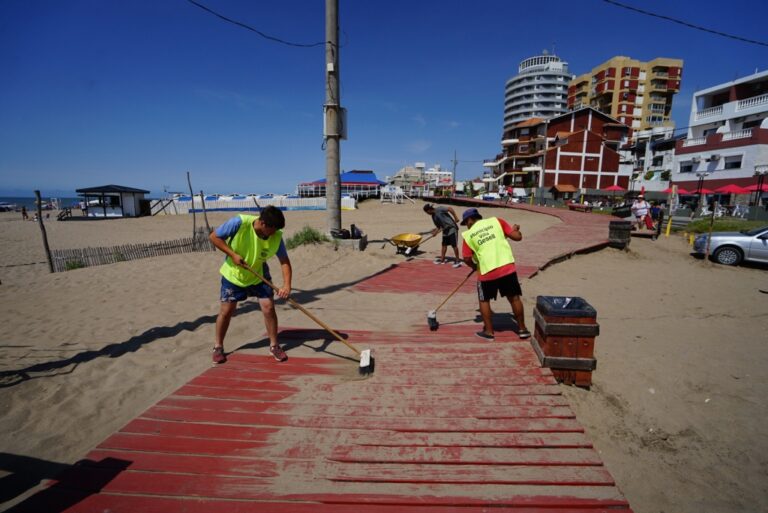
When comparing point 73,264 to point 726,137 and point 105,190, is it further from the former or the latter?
point 726,137

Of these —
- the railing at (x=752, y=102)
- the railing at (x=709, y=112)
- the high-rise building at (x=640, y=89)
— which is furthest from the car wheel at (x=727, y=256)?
the high-rise building at (x=640, y=89)

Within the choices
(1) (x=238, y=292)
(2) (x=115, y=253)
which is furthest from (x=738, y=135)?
(2) (x=115, y=253)

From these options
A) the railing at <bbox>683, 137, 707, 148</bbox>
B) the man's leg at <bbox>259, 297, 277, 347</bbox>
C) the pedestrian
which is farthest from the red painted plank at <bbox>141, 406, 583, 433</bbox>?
the railing at <bbox>683, 137, 707, 148</bbox>

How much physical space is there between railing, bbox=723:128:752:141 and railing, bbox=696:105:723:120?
436 cm

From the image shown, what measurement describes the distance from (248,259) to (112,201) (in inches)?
1390

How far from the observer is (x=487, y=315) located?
4285 millimetres

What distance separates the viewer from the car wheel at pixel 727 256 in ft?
33.5

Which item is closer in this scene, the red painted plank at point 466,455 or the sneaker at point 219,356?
the red painted plank at point 466,455

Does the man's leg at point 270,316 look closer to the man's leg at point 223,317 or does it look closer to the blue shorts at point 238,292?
the blue shorts at point 238,292

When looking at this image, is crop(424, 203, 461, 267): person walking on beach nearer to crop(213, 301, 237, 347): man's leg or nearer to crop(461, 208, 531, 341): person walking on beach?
crop(461, 208, 531, 341): person walking on beach

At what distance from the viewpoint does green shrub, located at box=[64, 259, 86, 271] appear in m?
9.96

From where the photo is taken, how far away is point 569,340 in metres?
3.51

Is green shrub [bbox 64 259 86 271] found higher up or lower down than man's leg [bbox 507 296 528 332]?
lower down

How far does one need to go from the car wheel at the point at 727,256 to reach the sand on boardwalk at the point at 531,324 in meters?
0.61
